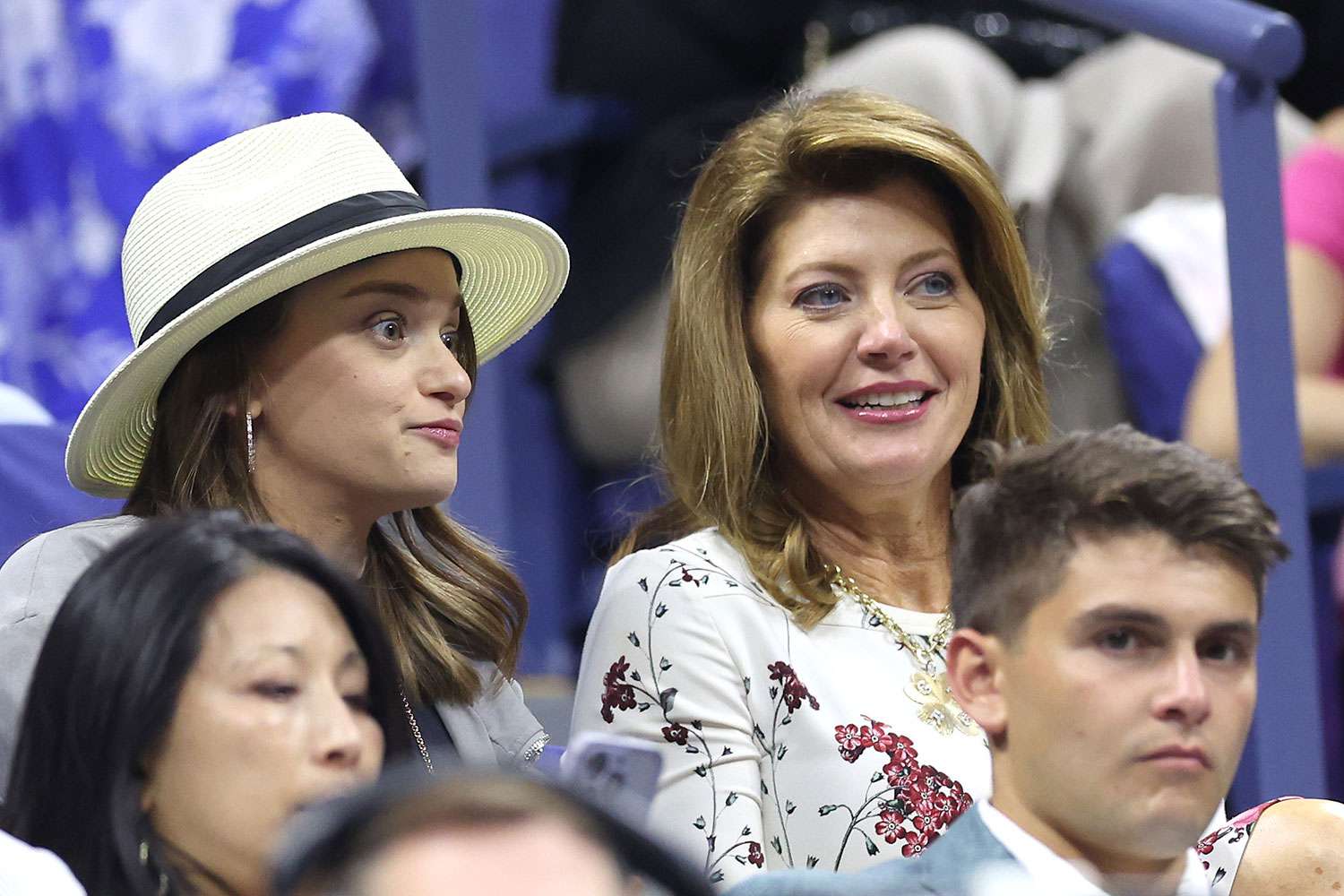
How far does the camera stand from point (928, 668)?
2.40m

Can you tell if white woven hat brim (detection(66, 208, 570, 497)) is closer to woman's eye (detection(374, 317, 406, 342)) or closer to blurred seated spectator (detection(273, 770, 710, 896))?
woman's eye (detection(374, 317, 406, 342))

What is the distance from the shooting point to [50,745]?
1.67 m

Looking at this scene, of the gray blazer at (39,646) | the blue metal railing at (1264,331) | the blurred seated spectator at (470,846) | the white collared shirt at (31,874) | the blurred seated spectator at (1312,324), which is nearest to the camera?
the blurred seated spectator at (470,846)

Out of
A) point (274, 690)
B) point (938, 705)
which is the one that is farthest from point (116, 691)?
point (938, 705)

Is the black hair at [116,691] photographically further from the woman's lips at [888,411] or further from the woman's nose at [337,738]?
the woman's lips at [888,411]

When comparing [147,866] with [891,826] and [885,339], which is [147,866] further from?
[885,339]

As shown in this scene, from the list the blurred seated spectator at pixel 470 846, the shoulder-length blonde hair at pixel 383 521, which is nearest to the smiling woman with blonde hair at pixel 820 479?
the shoulder-length blonde hair at pixel 383 521

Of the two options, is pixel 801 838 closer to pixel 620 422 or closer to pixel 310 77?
pixel 620 422

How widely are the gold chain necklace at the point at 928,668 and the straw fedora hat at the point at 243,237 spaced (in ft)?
1.75

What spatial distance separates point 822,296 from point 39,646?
3.20 feet

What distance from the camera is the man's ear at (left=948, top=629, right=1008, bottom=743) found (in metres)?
1.74

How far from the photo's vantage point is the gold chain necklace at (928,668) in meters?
2.36

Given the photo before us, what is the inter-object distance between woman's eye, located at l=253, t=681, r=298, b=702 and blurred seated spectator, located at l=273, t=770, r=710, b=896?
20.0 inches

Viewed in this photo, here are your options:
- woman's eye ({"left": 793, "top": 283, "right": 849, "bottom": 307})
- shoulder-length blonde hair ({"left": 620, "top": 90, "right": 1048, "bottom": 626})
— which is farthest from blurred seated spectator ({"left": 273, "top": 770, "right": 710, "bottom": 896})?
woman's eye ({"left": 793, "top": 283, "right": 849, "bottom": 307})
